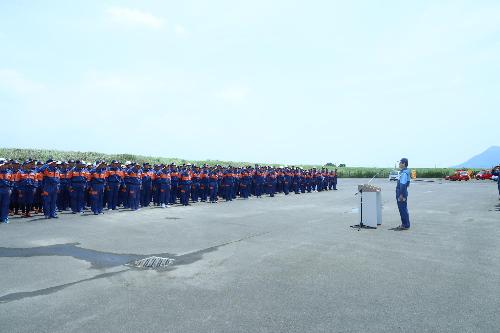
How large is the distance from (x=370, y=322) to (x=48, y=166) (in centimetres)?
1304

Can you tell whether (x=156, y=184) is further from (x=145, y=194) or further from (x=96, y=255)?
(x=96, y=255)

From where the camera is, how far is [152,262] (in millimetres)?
7570

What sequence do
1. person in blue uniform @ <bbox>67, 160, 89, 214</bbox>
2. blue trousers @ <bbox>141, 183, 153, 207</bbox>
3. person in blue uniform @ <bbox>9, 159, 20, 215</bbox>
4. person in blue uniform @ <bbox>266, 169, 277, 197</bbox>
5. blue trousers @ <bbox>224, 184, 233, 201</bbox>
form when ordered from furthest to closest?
person in blue uniform @ <bbox>266, 169, 277, 197</bbox> → blue trousers @ <bbox>224, 184, 233, 201</bbox> → blue trousers @ <bbox>141, 183, 153, 207</bbox> → person in blue uniform @ <bbox>67, 160, 89, 214</bbox> → person in blue uniform @ <bbox>9, 159, 20, 215</bbox>

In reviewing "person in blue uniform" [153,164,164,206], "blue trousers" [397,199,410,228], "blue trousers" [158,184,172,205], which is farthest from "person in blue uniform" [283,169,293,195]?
"blue trousers" [397,199,410,228]

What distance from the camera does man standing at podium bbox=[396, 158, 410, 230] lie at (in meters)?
12.2

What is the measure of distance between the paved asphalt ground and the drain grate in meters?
0.24

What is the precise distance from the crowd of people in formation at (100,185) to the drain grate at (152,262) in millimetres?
8182

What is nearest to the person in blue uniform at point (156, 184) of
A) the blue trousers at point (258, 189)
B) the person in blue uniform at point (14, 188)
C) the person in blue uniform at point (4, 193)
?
the person in blue uniform at point (14, 188)

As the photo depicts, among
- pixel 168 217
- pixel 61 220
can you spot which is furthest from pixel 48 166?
pixel 168 217

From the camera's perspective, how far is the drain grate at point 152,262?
743 cm

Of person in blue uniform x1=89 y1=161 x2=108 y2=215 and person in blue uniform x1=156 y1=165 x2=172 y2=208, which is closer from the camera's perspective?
person in blue uniform x1=89 y1=161 x2=108 y2=215

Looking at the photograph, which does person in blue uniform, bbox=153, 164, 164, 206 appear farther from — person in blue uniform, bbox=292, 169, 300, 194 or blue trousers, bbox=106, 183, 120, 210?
person in blue uniform, bbox=292, 169, 300, 194

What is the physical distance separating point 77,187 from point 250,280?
455 inches

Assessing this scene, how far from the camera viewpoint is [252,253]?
852 cm
